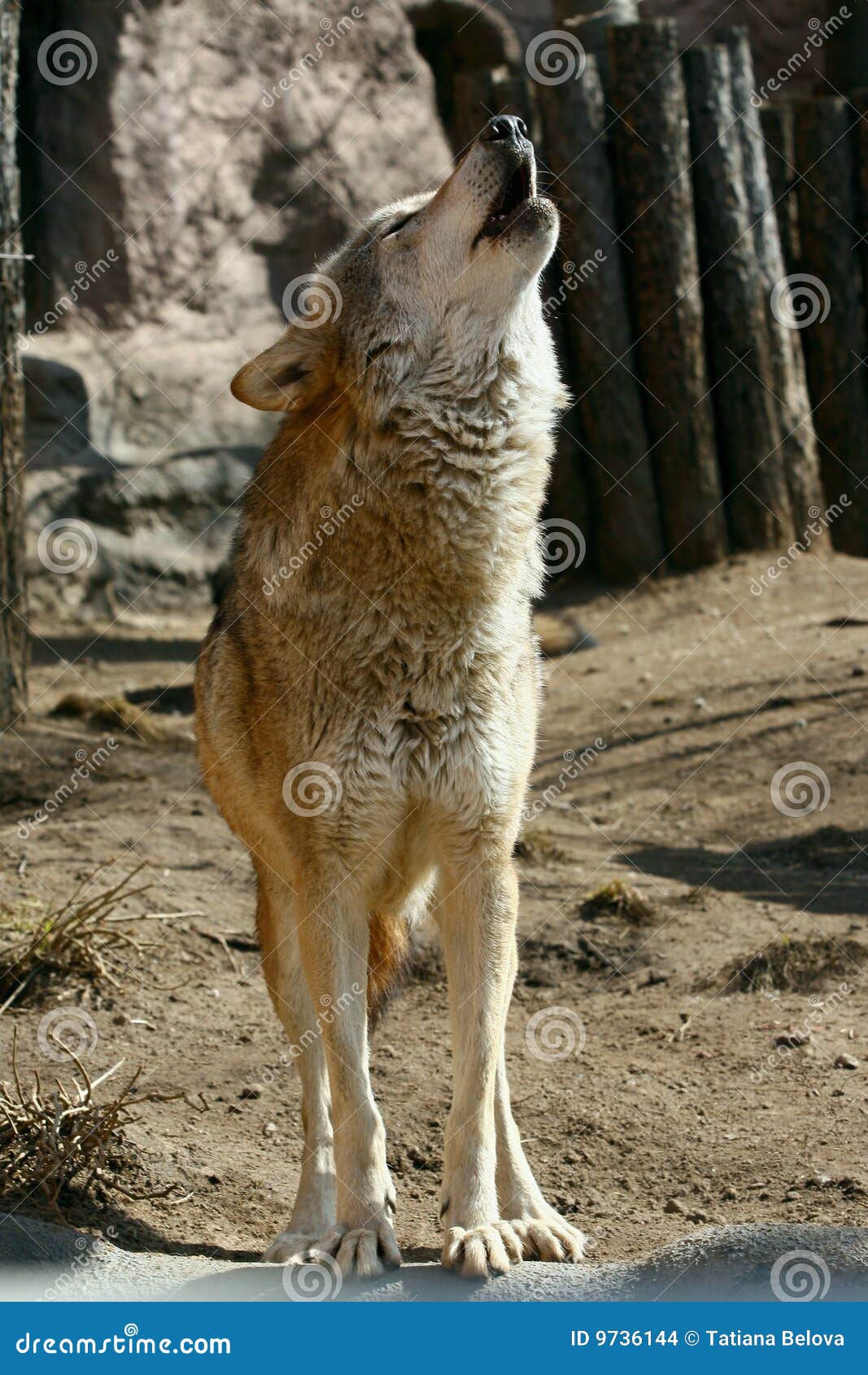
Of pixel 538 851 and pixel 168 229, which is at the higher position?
pixel 168 229

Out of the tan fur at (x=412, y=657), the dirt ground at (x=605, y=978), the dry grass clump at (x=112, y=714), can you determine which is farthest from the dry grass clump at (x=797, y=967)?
the dry grass clump at (x=112, y=714)

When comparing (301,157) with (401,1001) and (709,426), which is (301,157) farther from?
(401,1001)

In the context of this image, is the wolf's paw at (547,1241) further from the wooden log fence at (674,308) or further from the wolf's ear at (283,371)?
the wooden log fence at (674,308)

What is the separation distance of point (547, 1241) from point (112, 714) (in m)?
4.90

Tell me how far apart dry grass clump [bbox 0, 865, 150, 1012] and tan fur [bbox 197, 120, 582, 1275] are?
133cm

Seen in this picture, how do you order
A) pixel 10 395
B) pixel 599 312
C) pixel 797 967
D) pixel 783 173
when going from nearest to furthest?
pixel 797 967 < pixel 10 395 < pixel 599 312 < pixel 783 173

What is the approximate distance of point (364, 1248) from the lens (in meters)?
3.49

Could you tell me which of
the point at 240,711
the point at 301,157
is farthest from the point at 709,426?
the point at 240,711

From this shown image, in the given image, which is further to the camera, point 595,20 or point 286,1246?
point 595,20

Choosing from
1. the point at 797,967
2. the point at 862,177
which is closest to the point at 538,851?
the point at 797,967

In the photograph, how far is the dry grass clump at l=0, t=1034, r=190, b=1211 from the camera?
3969 millimetres

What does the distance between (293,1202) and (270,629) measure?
5.62ft

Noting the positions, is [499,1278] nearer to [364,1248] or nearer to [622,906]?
[364,1248]

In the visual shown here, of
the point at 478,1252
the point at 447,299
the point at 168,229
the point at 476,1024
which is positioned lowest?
the point at 478,1252
